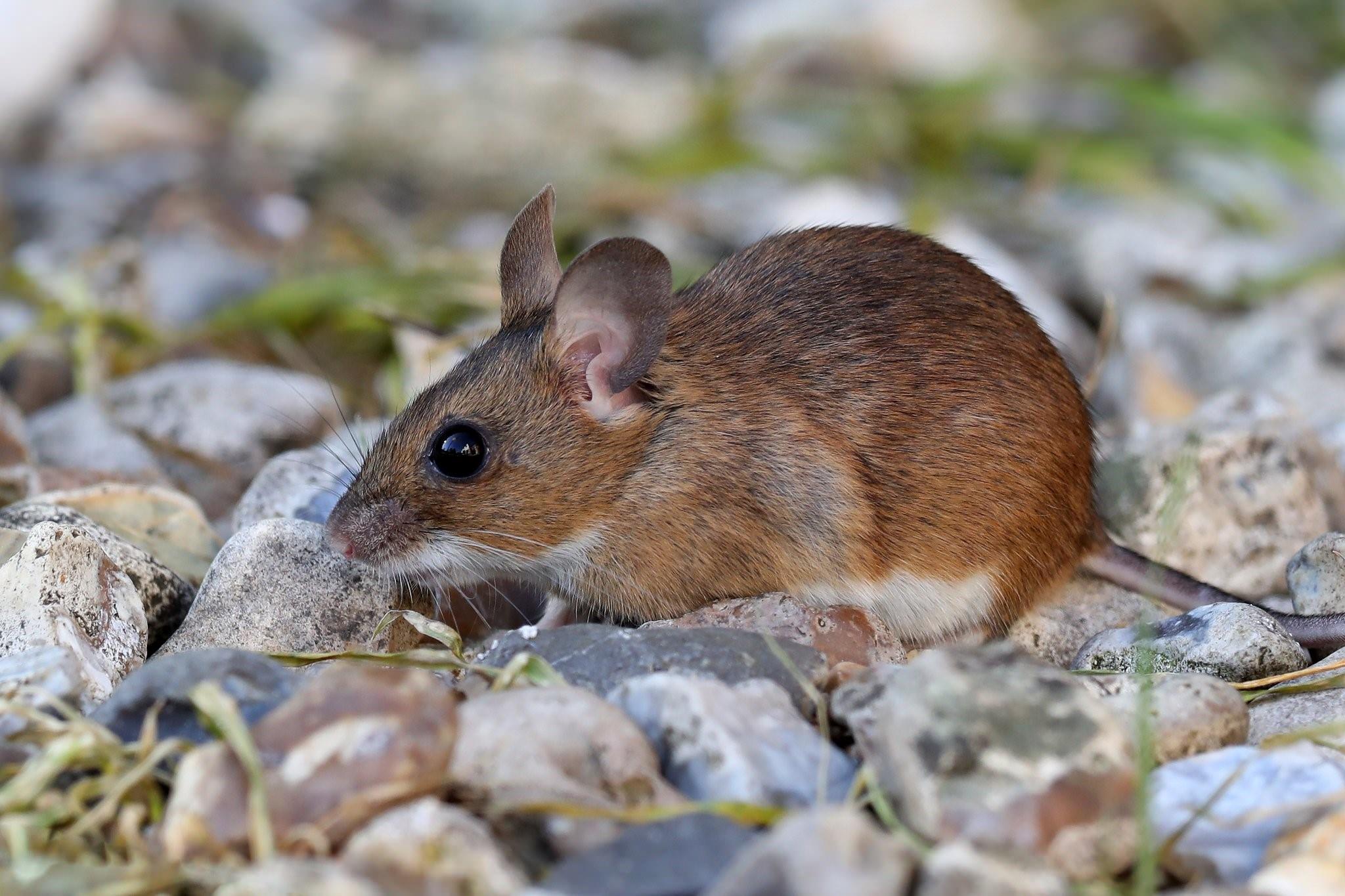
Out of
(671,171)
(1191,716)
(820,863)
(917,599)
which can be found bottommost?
(917,599)

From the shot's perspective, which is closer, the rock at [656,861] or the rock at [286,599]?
the rock at [656,861]

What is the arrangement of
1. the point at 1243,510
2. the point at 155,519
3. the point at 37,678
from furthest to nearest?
the point at 1243,510
the point at 155,519
the point at 37,678

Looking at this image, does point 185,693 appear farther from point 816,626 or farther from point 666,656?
point 816,626

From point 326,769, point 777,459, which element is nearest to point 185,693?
point 326,769

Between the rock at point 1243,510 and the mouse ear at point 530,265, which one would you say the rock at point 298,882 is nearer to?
the mouse ear at point 530,265

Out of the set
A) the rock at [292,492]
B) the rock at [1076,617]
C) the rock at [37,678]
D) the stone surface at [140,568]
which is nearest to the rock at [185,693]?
the rock at [37,678]
